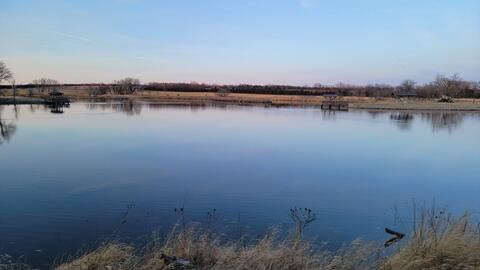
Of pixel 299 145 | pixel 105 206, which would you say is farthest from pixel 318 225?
pixel 299 145

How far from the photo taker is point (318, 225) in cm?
724

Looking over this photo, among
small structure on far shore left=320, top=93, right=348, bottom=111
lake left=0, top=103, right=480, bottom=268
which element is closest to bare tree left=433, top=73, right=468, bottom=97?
small structure on far shore left=320, top=93, right=348, bottom=111

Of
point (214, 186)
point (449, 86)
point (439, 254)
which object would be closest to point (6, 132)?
point (214, 186)

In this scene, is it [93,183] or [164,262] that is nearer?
[164,262]

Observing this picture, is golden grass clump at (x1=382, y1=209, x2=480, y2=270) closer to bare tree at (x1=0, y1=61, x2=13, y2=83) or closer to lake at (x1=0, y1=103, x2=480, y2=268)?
lake at (x1=0, y1=103, x2=480, y2=268)

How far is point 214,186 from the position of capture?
33.1 ft

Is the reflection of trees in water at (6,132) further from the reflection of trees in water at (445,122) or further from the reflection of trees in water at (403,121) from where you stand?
the reflection of trees in water at (445,122)

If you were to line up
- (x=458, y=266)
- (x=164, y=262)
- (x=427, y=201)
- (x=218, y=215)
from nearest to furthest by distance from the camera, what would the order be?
1. (x=458, y=266)
2. (x=164, y=262)
3. (x=218, y=215)
4. (x=427, y=201)

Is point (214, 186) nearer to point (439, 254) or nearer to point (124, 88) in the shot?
point (439, 254)

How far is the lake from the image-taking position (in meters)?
6.95

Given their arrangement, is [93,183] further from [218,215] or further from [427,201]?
[427,201]

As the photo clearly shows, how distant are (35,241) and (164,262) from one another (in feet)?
9.79

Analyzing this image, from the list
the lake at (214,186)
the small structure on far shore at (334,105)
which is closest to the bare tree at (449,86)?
the small structure on far shore at (334,105)

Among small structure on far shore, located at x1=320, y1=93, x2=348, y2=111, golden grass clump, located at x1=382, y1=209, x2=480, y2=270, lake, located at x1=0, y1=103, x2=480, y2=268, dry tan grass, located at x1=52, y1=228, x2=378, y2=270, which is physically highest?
small structure on far shore, located at x1=320, y1=93, x2=348, y2=111
